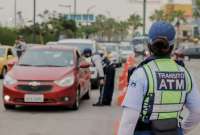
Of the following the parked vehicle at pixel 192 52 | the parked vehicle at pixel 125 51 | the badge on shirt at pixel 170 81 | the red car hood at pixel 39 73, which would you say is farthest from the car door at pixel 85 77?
the parked vehicle at pixel 192 52

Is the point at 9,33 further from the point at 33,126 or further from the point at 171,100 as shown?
the point at 171,100

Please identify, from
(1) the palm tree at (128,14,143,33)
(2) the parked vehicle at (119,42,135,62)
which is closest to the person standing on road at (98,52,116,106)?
(2) the parked vehicle at (119,42,135,62)

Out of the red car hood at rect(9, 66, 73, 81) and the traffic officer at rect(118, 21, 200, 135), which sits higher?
the traffic officer at rect(118, 21, 200, 135)

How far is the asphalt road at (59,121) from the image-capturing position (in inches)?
449

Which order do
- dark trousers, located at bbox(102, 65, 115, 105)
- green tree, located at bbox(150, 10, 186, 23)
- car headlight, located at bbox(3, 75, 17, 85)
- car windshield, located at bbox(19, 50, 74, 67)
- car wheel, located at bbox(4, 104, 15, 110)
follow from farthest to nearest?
1. green tree, located at bbox(150, 10, 186, 23)
2. dark trousers, located at bbox(102, 65, 115, 105)
3. car windshield, located at bbox(19, 50, 74, 67)
4. car wheel, located at bbox(4, 104, 15, 110)
5. car headlight, located at bbox(3, 75, 17, 85)

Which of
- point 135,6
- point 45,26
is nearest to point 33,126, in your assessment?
point 45,26

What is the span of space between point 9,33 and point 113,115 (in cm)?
4698

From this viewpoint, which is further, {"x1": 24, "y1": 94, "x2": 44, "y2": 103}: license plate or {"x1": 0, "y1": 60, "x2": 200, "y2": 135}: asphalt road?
{"x1": 24, "y1": 94, "x2": 44, "y2": 103}: license plate

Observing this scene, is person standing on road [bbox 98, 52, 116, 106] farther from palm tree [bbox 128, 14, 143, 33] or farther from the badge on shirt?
palm tree [bbox 128, 14, 143, 33]

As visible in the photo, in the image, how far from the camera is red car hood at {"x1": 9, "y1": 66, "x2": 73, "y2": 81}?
14.0 meters

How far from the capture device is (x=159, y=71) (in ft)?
13.7

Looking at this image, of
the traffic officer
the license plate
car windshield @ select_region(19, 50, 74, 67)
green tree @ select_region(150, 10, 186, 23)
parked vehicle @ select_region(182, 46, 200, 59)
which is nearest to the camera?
the traffic officer

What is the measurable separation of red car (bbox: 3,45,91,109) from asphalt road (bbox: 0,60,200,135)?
284 mm

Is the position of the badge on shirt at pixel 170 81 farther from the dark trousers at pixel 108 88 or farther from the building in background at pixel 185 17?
the building in background at pixel 185 17
